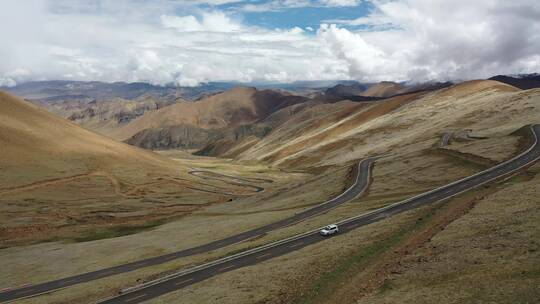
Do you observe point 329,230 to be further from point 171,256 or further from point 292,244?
point 171,256

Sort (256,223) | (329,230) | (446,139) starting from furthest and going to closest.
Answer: (446,139)
(256,223)
(329,230)

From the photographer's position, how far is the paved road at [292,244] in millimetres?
56888

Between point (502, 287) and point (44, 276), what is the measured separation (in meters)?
65.9

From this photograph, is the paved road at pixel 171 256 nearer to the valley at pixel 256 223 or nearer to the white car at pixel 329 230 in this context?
the valley at pixel 256 223

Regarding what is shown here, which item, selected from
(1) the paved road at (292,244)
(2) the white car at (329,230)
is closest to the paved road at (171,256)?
(1) the paved road at (292,244)

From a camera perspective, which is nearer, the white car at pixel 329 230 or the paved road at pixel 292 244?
the paved road at pixel 292 244

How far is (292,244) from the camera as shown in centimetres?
6881

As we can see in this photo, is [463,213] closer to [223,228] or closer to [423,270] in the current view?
[423,270]

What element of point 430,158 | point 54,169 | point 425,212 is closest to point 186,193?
point 54,169

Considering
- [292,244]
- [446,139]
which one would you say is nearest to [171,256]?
[292,244]

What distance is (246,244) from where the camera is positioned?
74.7 meters

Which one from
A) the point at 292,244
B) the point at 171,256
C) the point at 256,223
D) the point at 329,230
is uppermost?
the point at 329,230

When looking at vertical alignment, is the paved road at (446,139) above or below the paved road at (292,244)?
above

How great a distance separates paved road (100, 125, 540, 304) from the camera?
5689 centimetres
